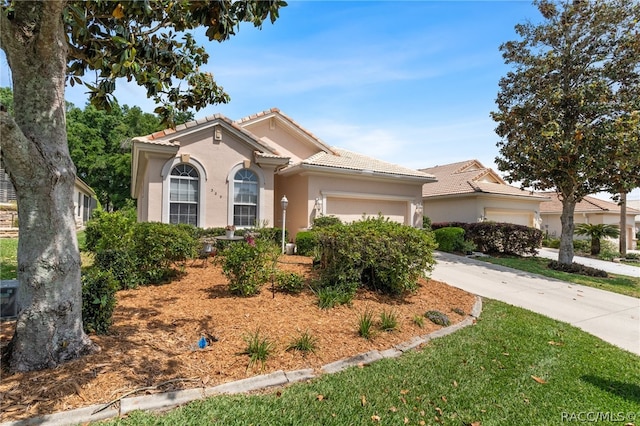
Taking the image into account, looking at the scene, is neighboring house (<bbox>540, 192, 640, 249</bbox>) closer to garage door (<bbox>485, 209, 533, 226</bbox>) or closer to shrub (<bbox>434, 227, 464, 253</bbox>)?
garage door (<bbox>485, 209, 533, 226</bbox>)

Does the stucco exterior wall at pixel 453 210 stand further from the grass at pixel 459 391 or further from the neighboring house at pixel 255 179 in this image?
the grass at pixel 459 391

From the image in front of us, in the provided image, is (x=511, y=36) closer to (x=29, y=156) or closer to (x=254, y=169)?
(x=254, y=169)

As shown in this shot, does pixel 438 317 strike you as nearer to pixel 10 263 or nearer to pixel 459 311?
pixel 459 311

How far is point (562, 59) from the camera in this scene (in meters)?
12.1

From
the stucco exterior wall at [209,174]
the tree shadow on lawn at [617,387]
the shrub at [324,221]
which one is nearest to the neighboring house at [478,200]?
the shrub at [324,221]

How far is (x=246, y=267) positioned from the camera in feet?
20.0

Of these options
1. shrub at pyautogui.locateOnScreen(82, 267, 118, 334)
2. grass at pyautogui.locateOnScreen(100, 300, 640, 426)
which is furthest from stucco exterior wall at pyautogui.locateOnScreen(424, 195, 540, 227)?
shrub at pyautogui.locateOnScreen(82, 267, 118, 334)

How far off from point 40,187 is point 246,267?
3.49 meters

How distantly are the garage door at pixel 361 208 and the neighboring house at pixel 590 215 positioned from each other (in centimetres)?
1789

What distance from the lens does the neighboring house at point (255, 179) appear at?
439 inches

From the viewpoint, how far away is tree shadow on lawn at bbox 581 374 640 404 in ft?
12.1

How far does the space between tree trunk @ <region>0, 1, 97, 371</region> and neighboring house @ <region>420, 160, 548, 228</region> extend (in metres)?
18.7

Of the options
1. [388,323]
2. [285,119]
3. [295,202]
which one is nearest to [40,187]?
[388,323]

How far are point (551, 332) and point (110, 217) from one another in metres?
9.38
